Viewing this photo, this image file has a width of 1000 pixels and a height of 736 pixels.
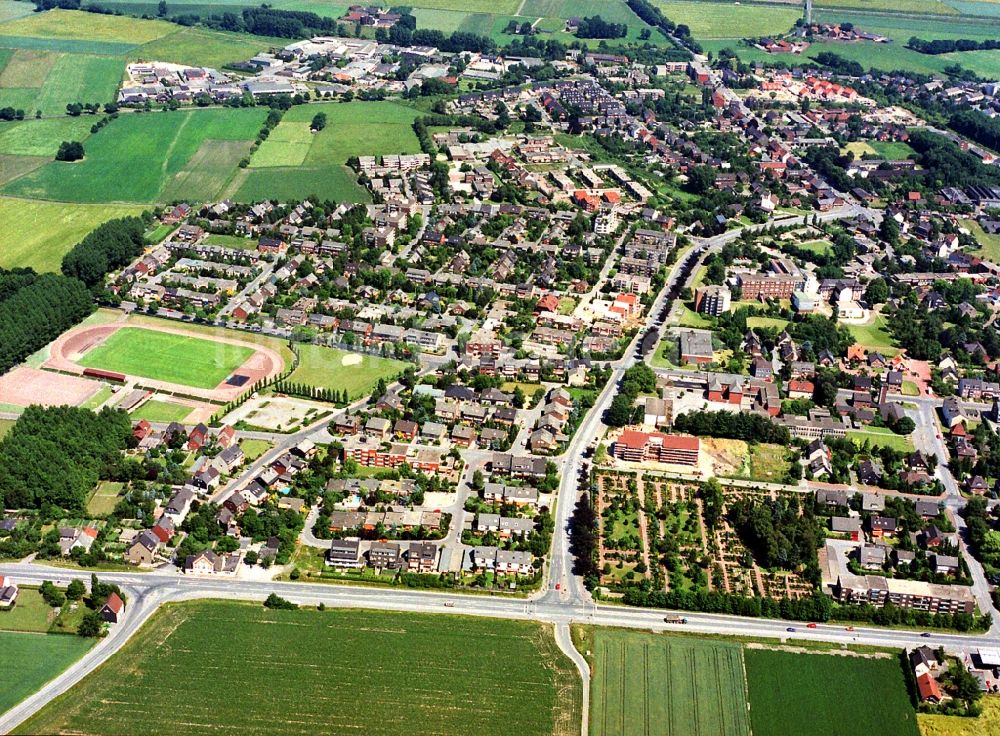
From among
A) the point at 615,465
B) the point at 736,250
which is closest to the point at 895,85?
the point at 736,250

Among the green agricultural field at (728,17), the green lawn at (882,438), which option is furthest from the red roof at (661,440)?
the green agricultural field at (728,17)

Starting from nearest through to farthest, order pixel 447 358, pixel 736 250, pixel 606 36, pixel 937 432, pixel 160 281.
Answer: pixel 937 432 → pixel 447 358 → pixel 160 281 → pixel 736 250 → pixel 606 36

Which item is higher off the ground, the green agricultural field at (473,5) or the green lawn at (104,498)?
the green agricultural field at (473,5)

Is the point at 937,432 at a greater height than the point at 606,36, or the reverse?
the point at 606,36

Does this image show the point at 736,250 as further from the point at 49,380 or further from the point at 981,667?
the point at 49,380

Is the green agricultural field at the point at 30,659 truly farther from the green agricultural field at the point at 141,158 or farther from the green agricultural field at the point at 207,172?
the green agricultural field at the point at 141,158
